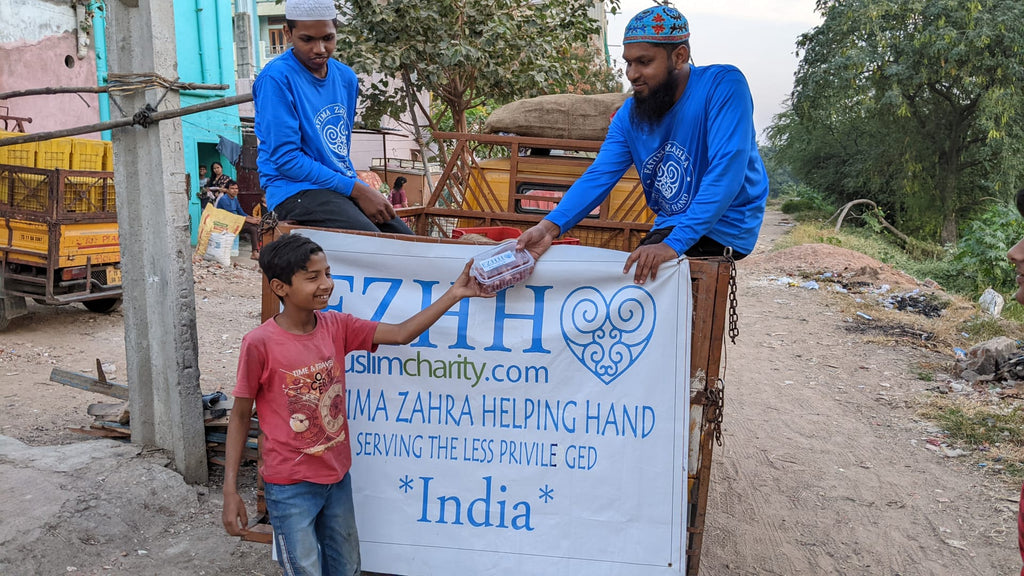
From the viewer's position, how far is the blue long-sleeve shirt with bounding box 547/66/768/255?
10.0 feet

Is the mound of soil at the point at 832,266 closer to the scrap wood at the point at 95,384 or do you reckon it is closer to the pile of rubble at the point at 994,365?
A: the pile of rubble at the point at 994,365

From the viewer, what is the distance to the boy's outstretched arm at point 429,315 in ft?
9.57

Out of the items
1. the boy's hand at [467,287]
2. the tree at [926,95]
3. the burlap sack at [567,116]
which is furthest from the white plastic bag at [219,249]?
the tree at [926,95]

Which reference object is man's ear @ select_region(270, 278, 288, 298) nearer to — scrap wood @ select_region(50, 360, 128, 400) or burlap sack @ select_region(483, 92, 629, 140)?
scrap wood @ select_region(50, 360, 128, 400)

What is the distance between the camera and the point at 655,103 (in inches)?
130

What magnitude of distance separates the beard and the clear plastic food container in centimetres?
84

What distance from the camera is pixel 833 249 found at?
17.1 metres

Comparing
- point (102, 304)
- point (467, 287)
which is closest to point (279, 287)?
point (467, 287)

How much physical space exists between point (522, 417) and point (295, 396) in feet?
2.71

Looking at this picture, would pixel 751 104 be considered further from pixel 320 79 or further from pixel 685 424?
pixel 320 79

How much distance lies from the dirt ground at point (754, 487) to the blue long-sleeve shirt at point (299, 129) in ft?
5.69

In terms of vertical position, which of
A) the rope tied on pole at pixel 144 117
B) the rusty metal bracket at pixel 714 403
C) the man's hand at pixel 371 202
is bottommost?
the rusty metal bracket at pixel 714 403

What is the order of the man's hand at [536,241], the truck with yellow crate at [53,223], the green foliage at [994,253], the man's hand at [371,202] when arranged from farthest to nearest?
1. the green foliage at [994,253]
2. the truck with yellow crate at [53,223]
3. the man's hand at [371,202]
4. the man's hand at [536,241]

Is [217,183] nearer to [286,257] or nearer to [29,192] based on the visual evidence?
[29,192]
